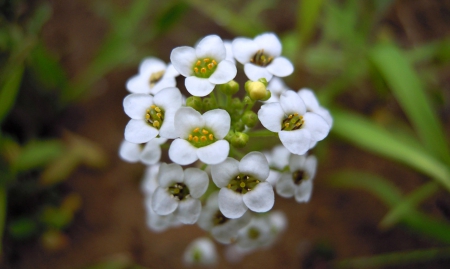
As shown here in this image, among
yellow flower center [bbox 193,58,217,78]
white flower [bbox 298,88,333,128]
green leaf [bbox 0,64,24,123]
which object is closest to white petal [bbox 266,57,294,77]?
white flower [bbox 298,88,333,128]

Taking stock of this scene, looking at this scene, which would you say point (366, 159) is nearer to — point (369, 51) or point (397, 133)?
point (397, 133)

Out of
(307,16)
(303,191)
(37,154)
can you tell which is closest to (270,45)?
(303,191)

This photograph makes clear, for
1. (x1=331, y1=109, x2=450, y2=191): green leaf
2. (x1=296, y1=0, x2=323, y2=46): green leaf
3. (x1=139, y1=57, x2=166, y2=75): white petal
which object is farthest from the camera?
(x1=296, y1=0, x2=323, y2=46): green leaf

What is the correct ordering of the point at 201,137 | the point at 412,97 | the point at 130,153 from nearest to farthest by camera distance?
the point at 201,137, the point at 130,153, the point at 412,97

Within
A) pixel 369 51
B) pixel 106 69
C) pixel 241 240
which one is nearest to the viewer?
pixel 241 240

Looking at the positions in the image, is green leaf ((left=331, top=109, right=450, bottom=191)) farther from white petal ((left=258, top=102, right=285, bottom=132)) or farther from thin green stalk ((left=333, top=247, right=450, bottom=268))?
white petal ((left=258, top=102, right=285, bottom=132))

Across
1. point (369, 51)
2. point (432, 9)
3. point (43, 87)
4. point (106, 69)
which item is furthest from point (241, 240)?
point (432, 9)

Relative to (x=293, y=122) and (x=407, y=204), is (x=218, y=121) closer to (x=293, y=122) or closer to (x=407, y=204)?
(x=293, y=122)
